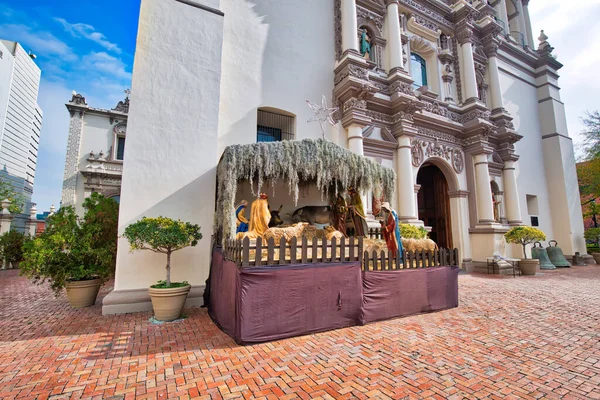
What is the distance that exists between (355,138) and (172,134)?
20.4ft

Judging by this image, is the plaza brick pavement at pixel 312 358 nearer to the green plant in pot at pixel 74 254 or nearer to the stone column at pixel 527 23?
the green plant in pot at pixel 74 254

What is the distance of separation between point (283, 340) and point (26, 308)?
6165 mm

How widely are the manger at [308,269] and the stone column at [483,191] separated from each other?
7572mm

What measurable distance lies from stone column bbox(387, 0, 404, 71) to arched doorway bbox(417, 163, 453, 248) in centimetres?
538

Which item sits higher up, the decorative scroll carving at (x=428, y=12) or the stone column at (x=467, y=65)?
the decorative scroll carving at (x=428, y=12)

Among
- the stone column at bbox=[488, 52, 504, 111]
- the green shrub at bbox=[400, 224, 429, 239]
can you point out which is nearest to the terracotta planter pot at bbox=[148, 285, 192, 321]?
the green shrub at bbox=[400, 224, 429, 239]

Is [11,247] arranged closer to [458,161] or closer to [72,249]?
[72,249]

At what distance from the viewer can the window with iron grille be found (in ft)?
31.6

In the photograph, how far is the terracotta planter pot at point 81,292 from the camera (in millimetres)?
6020

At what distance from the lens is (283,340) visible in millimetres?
4148

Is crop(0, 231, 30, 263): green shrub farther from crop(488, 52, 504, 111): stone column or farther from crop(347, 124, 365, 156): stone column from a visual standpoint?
crop(488, 52, 504, 111): stone column

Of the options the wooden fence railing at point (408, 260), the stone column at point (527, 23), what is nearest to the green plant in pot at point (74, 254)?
the wooden fence railing at point (408, 260)

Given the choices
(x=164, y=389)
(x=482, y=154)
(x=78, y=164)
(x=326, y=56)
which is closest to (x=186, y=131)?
(x=164, y=389)

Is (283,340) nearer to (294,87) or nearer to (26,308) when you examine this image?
(26,308)
